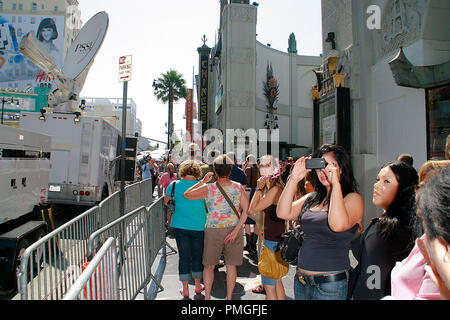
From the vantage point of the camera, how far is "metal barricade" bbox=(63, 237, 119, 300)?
2149 millimetres

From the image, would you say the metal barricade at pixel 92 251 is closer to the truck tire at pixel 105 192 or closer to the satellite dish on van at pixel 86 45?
the truck tire at pixel 105 192

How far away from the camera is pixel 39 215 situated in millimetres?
6273

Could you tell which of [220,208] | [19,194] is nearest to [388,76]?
[220,208]

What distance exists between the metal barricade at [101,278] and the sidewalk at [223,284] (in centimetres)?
181

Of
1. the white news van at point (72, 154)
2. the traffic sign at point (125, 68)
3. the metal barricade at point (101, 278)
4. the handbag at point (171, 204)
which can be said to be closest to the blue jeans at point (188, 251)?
the handbag at point (171, 204)

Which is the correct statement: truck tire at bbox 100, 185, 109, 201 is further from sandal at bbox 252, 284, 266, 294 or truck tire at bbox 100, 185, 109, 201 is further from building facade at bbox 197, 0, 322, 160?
building facade at bbox 197, 0, 322, 160

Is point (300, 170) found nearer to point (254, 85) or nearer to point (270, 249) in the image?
point (270, 249)

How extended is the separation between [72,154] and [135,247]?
655 cm

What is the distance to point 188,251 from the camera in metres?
4.44

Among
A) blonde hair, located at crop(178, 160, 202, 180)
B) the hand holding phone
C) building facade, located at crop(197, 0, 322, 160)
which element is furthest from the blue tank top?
building facade, located at crop(197, 0, 322, 160)

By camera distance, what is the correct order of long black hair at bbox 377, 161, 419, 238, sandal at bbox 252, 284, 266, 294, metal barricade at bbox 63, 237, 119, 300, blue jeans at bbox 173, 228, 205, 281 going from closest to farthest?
metal barricade at bbox 63, 237, 119, 300 → long black hair at bbox 377, 161, 419, 238 → blue jeans at bbox 173, 228, 205, 281 → sandal at bbox 252, 284, 266, 294

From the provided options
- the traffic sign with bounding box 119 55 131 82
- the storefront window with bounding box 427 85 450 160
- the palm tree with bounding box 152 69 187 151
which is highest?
the palm tree with bounding box 152 69 187 151

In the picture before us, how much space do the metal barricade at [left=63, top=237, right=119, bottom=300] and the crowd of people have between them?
1566mm
